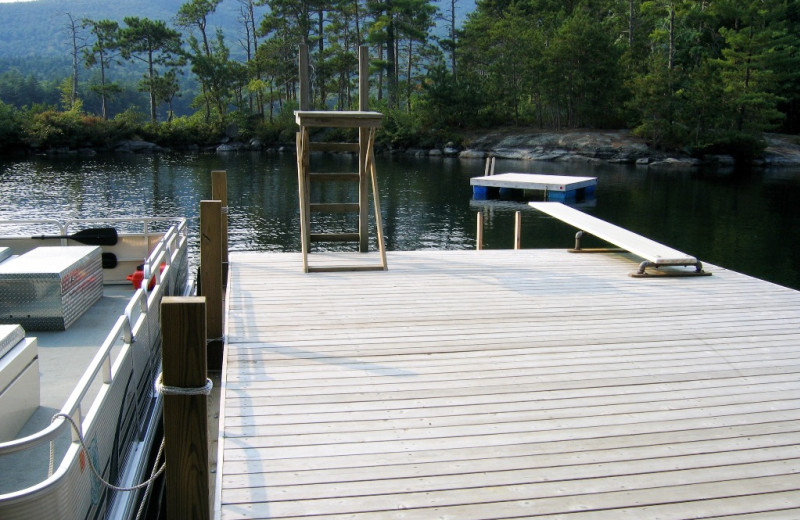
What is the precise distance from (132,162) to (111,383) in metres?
38.0

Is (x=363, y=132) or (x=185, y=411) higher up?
(x=363, y=132)

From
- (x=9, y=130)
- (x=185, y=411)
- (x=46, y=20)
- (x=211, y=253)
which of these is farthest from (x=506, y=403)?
(x=46, y=20)

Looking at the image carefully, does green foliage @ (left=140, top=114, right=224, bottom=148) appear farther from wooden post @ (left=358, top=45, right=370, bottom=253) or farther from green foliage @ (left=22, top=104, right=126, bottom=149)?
wooden post @ (left=358, top=45, right=370, bottom=253)

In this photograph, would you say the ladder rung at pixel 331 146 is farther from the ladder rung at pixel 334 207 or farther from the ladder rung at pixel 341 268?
the ladder rung at pixel 341 268

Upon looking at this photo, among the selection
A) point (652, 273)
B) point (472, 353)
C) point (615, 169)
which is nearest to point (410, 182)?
point (615, 169)

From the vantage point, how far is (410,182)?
30.1m

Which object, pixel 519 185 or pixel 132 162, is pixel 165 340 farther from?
pixel 132 162

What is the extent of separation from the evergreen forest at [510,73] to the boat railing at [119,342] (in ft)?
116

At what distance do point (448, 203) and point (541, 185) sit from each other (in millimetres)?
3591

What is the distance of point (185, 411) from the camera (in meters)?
3.13

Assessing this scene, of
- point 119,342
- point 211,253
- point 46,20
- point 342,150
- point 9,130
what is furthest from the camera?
point 46,20

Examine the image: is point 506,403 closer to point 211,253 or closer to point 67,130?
point 211,253

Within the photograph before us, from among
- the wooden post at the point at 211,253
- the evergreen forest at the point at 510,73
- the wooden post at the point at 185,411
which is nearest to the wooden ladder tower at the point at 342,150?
the wooden post at the point at 211,253

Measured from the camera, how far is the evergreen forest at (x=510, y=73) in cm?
4134
